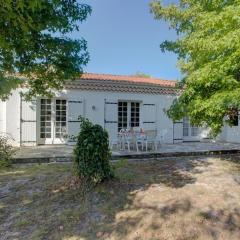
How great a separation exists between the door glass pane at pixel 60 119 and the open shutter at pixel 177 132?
567cm

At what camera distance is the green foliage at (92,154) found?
5812 millimetres

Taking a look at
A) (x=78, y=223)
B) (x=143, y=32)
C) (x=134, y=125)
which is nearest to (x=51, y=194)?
(x=78, y=223)

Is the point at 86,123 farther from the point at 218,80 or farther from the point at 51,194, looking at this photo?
the point at 218,80

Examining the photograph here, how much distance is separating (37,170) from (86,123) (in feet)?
8.84

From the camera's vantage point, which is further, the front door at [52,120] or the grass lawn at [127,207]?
the front door at [52,120]

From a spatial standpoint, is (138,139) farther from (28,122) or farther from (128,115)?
(28,122)

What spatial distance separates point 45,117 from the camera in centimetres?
1325

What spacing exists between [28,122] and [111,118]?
12.3ft

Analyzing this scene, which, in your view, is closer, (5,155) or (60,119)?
(5,155)

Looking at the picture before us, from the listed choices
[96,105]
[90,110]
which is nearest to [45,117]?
[90,110]

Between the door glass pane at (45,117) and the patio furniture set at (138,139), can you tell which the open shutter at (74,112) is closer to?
the door glass pane at (45,117)

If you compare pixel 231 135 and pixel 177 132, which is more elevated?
pixel 177 132

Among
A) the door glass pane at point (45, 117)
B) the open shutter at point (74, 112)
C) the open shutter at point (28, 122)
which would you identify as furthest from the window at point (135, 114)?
the open shutter at point (28, 122)

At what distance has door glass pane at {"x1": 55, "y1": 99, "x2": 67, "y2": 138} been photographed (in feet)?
43.9
